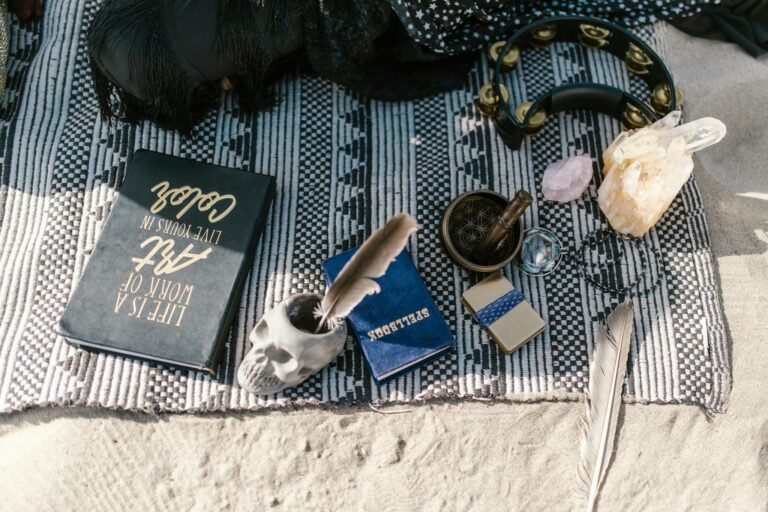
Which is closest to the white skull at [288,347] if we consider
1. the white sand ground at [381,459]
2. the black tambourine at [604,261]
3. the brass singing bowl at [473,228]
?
the white sand ground at [381,459]

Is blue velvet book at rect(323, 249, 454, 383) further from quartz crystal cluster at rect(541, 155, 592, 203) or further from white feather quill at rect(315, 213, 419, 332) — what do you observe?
quartz crystal cluster at rect(541, 155, 592, 203)

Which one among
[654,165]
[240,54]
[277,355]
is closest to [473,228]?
[654,165]

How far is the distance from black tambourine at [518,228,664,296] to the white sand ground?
27 centimetres

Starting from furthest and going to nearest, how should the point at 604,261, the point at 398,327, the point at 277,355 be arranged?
the point at 604,261 → the point at 398,327 → the point at 277,355

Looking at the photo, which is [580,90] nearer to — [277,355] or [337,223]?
[337,223]

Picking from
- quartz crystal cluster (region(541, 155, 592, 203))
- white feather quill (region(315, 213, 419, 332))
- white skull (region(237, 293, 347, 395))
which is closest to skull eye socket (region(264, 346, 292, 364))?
white skull (region(237, 293, 347, 395))

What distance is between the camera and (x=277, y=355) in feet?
3.93

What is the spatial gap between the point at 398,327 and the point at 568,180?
0.52 metres

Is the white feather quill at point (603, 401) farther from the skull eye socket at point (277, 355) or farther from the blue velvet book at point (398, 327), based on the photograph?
the skull eye socket at point (277, 355)

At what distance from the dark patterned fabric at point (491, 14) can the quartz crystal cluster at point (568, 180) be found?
1.23 ft

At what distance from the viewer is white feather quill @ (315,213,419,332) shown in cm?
101

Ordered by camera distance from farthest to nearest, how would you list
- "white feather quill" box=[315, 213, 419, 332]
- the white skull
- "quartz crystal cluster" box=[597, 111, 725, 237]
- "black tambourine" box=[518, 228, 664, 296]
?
"black tambourine" box=[518, 228, 664, 296], "quartz crystal cluster" box=[597, 111, 725, 237], the white skull, "white feather quill" box=[315, 213, 419, 332]

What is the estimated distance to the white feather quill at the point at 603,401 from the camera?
1288 mm

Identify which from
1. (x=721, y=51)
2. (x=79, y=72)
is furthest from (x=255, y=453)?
(x=721, y=51)
